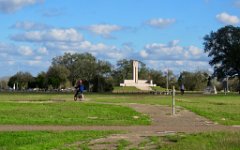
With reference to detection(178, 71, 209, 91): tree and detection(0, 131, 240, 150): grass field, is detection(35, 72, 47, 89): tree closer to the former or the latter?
detection(178, 71, 209, 91): tree

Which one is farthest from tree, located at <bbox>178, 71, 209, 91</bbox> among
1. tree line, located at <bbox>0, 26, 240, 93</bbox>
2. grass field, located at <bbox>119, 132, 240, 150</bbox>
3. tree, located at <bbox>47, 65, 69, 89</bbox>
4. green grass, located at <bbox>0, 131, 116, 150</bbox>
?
grass field, located at <bbox>119, 132, 240, 150</bbox>

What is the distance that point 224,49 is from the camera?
104m

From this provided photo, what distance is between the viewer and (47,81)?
146 m

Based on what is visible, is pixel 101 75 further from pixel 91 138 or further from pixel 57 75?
pixel 91 138

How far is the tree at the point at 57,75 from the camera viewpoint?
145875mm

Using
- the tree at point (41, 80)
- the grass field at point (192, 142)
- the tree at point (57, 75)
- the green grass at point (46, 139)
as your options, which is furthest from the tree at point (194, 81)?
the grass field at point (192, 142)

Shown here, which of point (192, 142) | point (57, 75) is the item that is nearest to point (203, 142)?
point (192, 142)

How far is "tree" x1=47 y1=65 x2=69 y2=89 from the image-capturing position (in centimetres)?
14588

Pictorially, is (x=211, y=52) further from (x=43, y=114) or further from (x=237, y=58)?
(x=43, y=114)

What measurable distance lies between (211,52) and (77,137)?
92017 mm

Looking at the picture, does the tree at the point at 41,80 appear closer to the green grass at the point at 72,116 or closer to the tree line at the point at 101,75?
the tree line at the point at 101,75

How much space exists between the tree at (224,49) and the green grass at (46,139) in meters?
88.0

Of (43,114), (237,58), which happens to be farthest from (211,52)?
(43,114)

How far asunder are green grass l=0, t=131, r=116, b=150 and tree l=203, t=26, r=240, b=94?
289 feet
